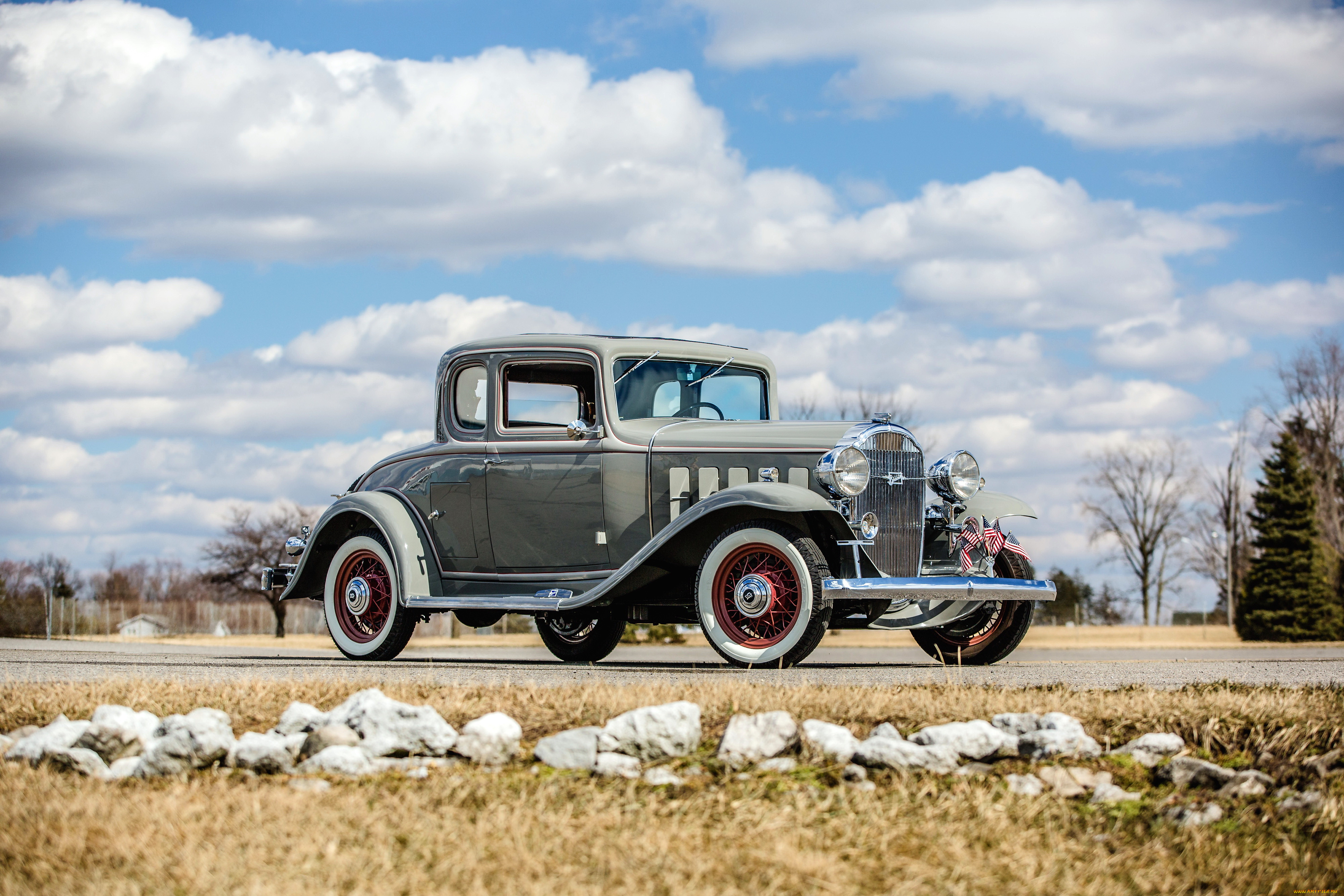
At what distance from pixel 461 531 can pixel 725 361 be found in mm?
2252

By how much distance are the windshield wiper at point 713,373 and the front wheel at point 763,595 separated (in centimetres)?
189

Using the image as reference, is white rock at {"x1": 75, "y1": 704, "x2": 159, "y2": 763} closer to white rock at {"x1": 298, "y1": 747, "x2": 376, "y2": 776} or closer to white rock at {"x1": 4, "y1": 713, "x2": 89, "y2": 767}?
white rock at {"x1": 4, "y1": 713, "x2": 89, "y2": 767}

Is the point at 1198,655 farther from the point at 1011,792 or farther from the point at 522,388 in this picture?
the point at 1011,792

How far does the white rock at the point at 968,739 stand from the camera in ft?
14.9

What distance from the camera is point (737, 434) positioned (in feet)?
28.0

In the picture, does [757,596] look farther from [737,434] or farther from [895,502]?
[737,434]

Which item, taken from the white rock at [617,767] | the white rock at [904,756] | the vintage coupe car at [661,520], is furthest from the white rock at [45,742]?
the vintage coupe car at [661,520]

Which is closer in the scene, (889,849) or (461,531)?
(889,849)

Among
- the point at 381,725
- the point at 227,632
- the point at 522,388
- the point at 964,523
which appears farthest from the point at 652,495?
the point at 227,632

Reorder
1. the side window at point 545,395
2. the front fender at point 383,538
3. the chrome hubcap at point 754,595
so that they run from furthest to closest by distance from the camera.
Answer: the front fender at point 383,538
the side window at point 545,395
the chrome hubcap at point 754,595

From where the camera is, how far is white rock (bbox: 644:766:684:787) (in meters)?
4.26

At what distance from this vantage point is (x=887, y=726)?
4.64 m

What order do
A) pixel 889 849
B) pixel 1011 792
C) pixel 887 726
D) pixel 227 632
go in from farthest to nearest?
pixel 227 632
pixel 887 726
pixel 1011 792
pixel 889 849

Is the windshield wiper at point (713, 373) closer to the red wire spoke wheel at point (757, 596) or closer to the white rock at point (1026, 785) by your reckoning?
the red wire spoke wheel at point (757, 596)
